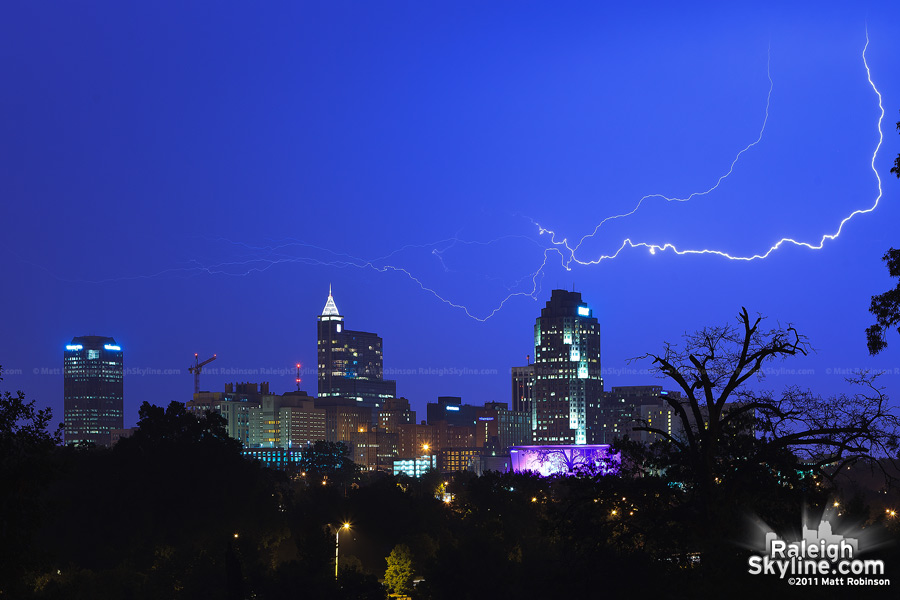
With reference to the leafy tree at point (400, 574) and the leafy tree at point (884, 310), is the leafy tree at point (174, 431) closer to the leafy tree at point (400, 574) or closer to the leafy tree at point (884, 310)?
the leafy tree at point (400, 574)

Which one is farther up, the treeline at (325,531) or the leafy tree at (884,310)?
the leafy tree at (884,310)

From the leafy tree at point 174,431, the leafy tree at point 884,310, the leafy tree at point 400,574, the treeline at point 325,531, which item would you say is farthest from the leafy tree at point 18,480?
the leafy tree at point 174,431

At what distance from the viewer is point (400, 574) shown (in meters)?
59.0

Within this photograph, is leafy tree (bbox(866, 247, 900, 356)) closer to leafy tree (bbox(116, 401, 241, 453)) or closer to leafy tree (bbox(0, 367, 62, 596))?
leafy tree (bbox(0, 367, 62, 596))

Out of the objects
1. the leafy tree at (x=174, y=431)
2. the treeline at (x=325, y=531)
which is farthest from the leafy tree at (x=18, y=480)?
the leafy tree at (x=174, y=431)

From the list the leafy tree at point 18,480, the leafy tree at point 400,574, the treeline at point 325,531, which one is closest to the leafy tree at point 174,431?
the treeline at point 325,531

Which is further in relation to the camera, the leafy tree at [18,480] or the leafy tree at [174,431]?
the leafy tree at [174,431]

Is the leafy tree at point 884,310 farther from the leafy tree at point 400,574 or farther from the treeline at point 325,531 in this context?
the leafy tree at point 400,574

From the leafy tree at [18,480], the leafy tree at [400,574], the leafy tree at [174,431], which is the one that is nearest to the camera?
the leafy tree at [18,480]

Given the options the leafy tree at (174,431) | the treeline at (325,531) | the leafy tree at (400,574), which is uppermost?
the leafy tree at (174,431)

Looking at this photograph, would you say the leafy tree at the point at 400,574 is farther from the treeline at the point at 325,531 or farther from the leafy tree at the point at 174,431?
the leafy tree at the point at 174,431

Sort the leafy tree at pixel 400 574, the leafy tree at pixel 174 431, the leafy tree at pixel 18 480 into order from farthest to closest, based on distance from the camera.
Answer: the leafy tree at pixel 174 431 < the leafy tree at pixel 400 574 < the leafy tree at pixel 18 480

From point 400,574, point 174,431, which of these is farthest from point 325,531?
point 174,431

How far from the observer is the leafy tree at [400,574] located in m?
58.5
